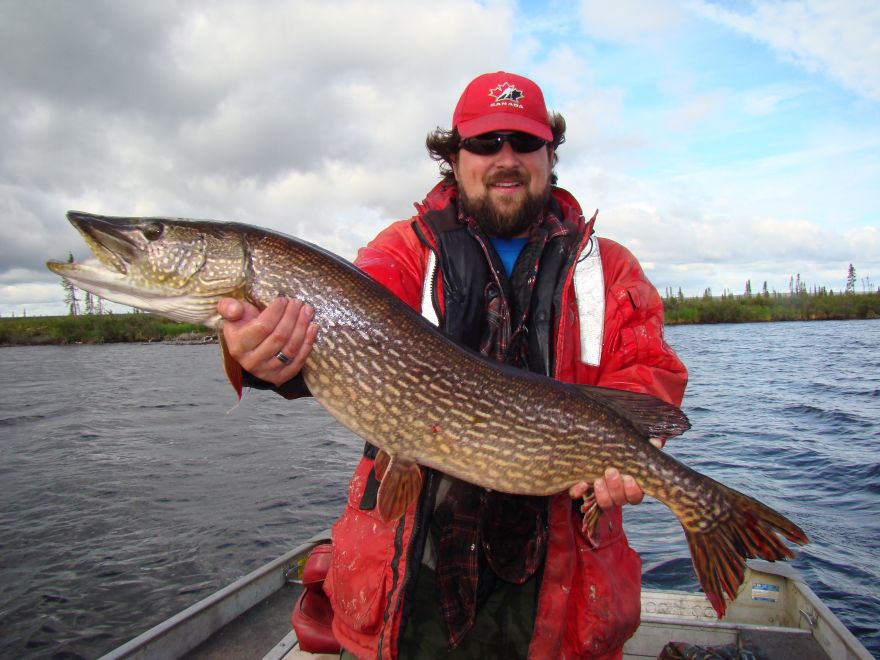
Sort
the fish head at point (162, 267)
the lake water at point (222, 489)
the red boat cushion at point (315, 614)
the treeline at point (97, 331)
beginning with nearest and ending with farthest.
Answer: the fish head at point (162, 267) → the red boat cushion at point (315, 614) → the lake water at point (222, 489) → the treeline at point (97, 331)

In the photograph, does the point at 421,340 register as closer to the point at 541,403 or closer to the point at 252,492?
the point at 541,403

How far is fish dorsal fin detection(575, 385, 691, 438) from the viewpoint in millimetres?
2268

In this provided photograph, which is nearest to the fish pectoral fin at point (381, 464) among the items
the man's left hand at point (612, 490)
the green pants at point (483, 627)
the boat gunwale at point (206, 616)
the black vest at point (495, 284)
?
the green pants at point (483, 627)

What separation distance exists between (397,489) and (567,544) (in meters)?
0.66

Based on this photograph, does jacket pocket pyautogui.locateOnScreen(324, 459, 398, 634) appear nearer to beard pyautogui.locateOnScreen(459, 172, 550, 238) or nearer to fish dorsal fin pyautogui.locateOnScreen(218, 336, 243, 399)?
fish dorsal fin pyautogui.locateOnScreen(218, 336, 243, 399)

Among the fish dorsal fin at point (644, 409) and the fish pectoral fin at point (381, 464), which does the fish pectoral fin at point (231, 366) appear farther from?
the fish dorsal fin at point (644, 409)

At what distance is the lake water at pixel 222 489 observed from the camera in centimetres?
590

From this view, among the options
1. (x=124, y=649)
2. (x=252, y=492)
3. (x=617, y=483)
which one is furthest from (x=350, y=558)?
(x=252, y=492)

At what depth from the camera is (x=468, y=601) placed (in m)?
2.20

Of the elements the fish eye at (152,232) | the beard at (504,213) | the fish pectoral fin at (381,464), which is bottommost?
the fish pectoral fin at (381,464)

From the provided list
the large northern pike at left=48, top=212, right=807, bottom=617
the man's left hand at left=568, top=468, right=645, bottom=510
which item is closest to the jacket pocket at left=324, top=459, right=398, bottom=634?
the large northern pike at left=48, top=212, right=807, bottom=617

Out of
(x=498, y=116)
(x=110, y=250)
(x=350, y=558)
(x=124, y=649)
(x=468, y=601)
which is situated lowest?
(x=124, y=649)

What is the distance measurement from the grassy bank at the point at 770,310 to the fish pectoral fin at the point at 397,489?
163 feet

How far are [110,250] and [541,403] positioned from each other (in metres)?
1.61
